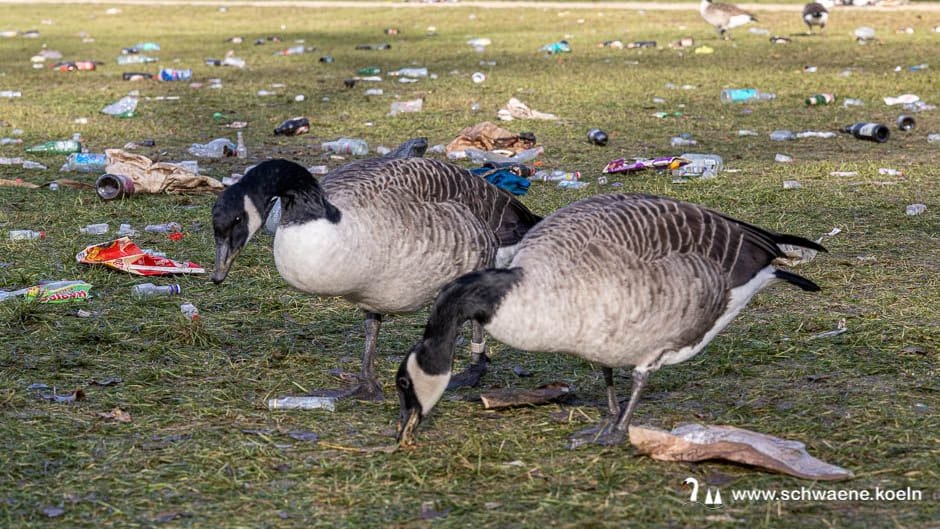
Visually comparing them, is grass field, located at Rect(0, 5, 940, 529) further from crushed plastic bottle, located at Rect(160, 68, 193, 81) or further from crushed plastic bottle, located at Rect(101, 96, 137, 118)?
crushed plastic bottle, located at Rect(160, 68, 193, 81)

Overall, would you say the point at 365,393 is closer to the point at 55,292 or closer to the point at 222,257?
the point at 222,257

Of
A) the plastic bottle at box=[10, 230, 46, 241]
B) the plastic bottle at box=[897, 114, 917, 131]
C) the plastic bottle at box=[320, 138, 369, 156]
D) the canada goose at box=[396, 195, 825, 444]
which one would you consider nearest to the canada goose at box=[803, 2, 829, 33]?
the plastic bottle at box=[897, 114, 917, 131]

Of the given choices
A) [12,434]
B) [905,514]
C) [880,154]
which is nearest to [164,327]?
[12,434]

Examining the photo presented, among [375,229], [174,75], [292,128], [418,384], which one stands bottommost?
[174,75]

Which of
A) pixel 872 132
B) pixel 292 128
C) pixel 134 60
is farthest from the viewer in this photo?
pixel 134 60

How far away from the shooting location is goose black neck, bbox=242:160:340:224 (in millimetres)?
4867

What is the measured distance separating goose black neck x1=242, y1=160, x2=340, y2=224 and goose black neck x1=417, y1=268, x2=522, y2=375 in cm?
70

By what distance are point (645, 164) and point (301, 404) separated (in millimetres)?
5917

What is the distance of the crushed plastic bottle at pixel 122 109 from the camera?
1466 centimetres

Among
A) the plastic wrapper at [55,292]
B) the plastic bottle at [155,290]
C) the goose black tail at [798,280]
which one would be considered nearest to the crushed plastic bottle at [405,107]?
the plastic bottle at [155,290]

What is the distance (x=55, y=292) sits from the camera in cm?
713

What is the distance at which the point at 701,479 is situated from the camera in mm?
4566

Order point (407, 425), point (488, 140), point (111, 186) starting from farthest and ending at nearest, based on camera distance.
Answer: point (488, 140), point (111, 186), point (407, 425)

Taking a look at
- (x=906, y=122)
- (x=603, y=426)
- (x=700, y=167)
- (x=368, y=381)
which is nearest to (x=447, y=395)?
(x=368, y=381)
